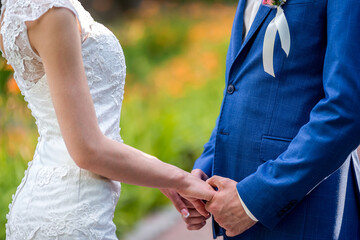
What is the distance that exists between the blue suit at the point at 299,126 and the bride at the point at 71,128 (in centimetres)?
25

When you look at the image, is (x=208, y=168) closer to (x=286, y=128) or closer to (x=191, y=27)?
(x=286, y=128)

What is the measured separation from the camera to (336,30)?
62.6 inches

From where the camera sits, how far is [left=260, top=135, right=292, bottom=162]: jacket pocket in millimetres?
1784

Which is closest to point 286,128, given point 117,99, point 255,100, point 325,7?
point 255,100

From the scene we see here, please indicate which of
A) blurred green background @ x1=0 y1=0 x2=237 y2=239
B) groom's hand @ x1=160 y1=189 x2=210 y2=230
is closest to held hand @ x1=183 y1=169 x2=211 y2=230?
groom's hand @ x1=160 y1=189 x2=210 y2=230

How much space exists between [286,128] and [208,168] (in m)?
0.53

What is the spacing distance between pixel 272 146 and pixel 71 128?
752 mm

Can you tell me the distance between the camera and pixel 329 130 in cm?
159

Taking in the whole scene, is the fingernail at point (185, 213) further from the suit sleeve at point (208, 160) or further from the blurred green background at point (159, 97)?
the blurred green background at point (159, 97)

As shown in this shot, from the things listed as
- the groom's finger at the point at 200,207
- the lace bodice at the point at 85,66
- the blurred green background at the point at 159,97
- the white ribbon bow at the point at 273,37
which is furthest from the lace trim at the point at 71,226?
the blurred green background at the point at 159,97

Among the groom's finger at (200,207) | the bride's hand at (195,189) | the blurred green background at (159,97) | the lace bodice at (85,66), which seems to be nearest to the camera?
the lace bodice at (85,66)

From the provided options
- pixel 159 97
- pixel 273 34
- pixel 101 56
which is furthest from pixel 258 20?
pixel 159 97

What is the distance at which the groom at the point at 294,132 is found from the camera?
1.58 metres

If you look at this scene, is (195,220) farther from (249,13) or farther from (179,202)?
(249,13)
